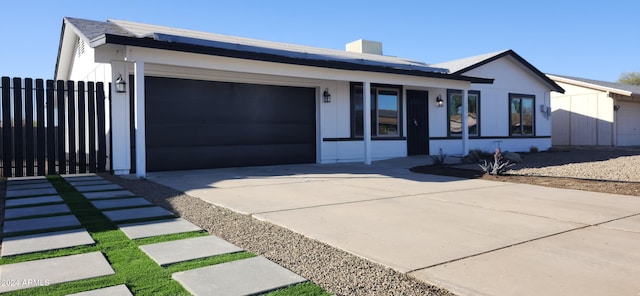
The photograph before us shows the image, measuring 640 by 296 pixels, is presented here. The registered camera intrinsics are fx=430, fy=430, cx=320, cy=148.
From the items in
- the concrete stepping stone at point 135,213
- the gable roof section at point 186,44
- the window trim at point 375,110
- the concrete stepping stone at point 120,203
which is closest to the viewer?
the concrete stepping stone at point 135,213

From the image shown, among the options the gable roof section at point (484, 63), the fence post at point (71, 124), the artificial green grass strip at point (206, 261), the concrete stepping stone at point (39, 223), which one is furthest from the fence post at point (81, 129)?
the gable roof section at point (484, 63)

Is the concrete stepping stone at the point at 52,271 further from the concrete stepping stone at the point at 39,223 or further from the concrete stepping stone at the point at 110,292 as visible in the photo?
the concrete stepping stone at the point at 39,223

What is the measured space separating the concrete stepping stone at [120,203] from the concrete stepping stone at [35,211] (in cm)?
38

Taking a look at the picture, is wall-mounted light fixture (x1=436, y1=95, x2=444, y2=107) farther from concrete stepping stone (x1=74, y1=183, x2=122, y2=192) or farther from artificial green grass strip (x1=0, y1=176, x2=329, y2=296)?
artificial green grass strip (x1=0, y1=176, x2=329, y2=296)

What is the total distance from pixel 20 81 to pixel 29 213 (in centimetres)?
480

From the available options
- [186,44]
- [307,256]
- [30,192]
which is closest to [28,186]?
[30,192]

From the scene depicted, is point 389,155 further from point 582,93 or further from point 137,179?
point 582,93

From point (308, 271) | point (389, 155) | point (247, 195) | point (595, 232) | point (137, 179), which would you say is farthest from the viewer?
point (389, 155)

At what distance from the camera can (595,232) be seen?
4.11 metres

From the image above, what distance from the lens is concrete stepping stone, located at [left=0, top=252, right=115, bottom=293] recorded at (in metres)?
2.74

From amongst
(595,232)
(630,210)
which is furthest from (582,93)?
(595,232)

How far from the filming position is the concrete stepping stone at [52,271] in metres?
2.74

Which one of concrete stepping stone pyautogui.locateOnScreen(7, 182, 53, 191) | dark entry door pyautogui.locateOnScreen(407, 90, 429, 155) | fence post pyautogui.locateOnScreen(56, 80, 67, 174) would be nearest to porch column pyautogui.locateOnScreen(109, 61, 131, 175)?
fence post pyautogui.locateOnScreen(56, 80, 67, 174)

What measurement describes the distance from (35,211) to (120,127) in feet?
14.0
